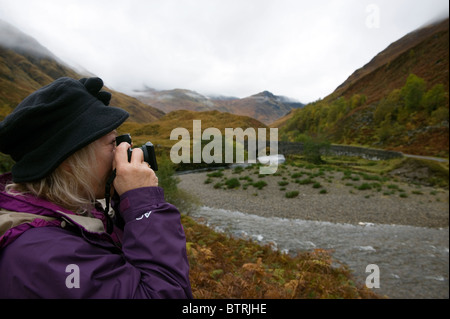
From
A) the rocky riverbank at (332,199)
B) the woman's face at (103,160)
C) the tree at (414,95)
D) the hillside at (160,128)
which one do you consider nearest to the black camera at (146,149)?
the woman's face at (103,160)

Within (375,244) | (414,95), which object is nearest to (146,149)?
(375,244)

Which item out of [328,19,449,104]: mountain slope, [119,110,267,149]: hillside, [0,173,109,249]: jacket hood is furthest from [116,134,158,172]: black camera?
[328,19,449,104]: mountain slope

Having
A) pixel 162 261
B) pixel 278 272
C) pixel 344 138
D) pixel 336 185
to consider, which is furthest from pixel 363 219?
pixel 344 138

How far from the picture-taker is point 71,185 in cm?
102

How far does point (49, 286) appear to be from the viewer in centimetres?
71

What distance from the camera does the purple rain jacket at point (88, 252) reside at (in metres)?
0.70

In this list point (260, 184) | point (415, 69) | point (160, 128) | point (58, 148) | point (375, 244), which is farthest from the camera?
point (415, 69)

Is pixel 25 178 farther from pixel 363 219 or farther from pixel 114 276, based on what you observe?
pixel 363 219

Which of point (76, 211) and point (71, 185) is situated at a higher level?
point (71, 185)

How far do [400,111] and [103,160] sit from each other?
69471 millimetres

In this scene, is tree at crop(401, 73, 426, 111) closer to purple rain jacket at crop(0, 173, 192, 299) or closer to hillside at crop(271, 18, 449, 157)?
hillside at crop(271, 18, 449, 157)

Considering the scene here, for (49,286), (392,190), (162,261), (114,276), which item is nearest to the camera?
(49,286)

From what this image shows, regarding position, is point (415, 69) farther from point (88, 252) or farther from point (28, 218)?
point (28, 218)

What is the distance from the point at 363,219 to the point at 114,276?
49.3 feet
